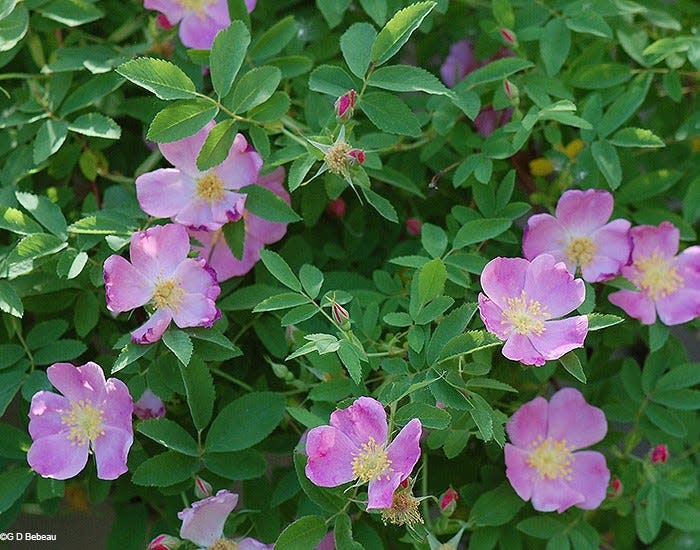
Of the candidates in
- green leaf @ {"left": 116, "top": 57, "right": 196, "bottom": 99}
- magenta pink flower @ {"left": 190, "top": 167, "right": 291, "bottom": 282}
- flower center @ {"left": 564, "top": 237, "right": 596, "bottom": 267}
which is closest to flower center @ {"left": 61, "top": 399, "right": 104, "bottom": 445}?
magenta pink flower @ {"left": 190, "top": 167, "right": 291, "bottom": 282}

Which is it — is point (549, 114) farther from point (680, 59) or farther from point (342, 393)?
point (342, 393)

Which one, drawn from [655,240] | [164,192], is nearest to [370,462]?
[164,192]

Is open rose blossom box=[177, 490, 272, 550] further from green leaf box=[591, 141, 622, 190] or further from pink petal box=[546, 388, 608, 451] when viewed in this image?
green leaf box=[591, 141, 622, 190]

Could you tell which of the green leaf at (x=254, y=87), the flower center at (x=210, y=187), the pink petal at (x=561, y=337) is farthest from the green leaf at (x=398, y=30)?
the pink petal at (x=561, y=337)

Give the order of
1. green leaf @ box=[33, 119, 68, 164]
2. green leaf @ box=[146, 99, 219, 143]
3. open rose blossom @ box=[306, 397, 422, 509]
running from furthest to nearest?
green leaf @ box=[33, 119, 68, 164], green leaf @ box=[146, 99, 219, 143], open rose blossom @ box=[306, 397, 422, 509]

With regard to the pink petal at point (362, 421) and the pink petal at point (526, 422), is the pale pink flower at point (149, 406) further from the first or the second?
the pink petal at point (526, 422)

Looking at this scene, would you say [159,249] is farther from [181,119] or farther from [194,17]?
[194,17]
